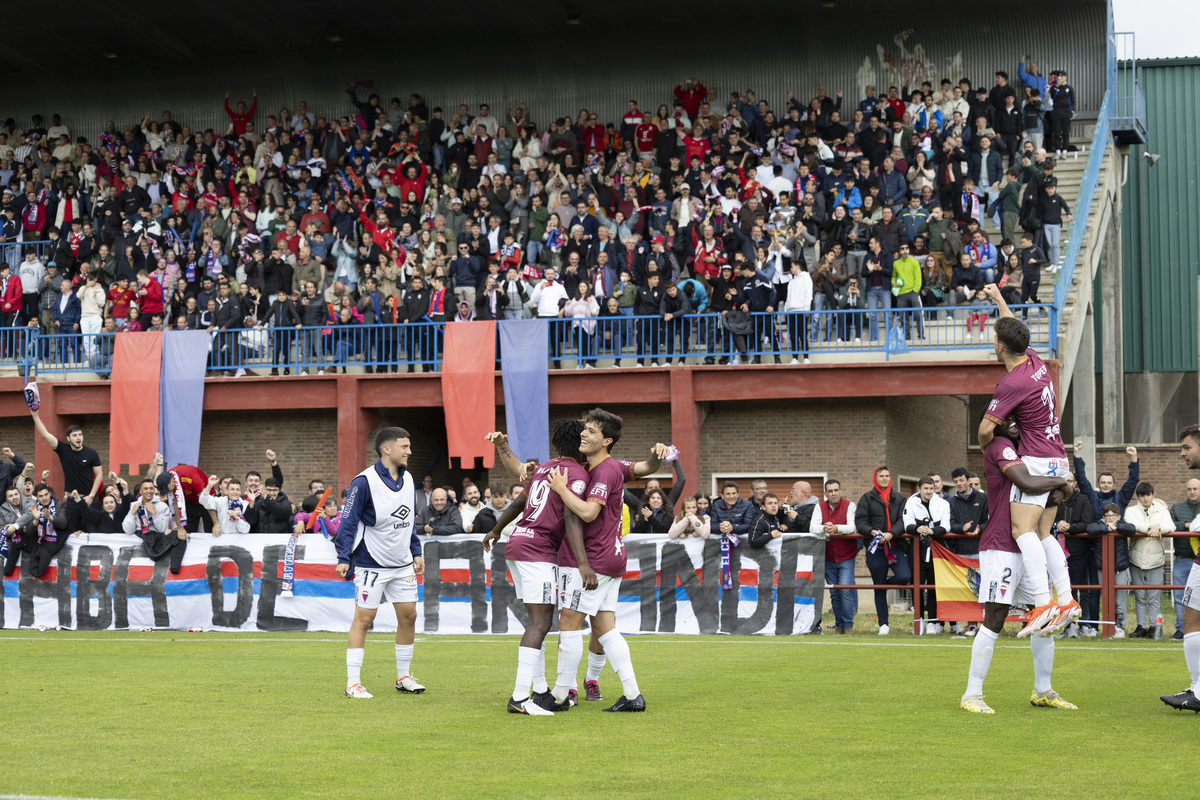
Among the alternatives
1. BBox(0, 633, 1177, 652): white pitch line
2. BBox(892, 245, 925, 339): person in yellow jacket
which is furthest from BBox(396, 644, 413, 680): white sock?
BBox(892, 245, 925, 339): person in yellow jacket

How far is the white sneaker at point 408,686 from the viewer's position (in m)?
10.3

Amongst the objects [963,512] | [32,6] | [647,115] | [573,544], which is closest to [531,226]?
[647,115]

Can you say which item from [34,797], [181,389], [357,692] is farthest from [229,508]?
[34,797]

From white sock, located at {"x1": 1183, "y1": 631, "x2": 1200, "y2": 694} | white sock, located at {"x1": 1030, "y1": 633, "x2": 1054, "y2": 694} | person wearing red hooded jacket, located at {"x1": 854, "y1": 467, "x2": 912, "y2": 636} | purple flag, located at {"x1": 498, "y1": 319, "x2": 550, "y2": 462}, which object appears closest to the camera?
white sock, located at {"x1": 1183, "y1": 631, "x2": 1200, "y2": 694}

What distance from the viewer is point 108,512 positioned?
18.9 metres

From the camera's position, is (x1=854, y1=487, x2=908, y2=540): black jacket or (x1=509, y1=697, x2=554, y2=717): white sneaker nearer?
(x1=509, y1=697, x2=554, y2=717): white sneaker

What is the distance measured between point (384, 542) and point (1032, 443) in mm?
4673

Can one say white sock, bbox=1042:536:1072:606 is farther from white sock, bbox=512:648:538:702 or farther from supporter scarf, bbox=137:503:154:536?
supporter scarf, bbox=137:503:154:536

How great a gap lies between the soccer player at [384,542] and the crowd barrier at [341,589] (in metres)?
6.64

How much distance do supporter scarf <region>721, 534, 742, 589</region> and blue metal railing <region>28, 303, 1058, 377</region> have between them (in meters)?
6.84

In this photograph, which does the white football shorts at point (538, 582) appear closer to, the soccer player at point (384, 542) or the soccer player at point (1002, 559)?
the soccer player at point (384, 542)

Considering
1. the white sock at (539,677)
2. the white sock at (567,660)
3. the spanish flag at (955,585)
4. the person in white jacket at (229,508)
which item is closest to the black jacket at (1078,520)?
the spanish flag at (955,585)

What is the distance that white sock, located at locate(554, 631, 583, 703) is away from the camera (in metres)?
9.05

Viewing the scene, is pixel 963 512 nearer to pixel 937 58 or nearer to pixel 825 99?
pixel 825 99
